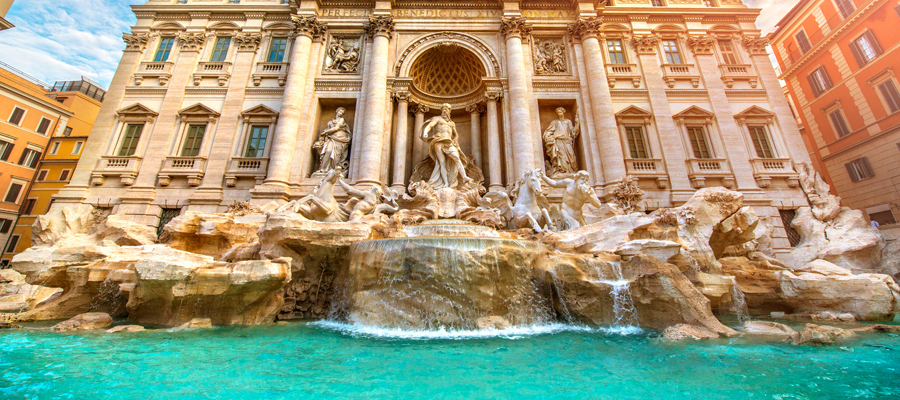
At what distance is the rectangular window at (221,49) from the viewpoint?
16.4 m

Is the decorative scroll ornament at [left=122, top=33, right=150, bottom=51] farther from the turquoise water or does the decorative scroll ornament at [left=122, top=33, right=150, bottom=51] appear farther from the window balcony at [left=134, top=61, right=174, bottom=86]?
the turquoise water

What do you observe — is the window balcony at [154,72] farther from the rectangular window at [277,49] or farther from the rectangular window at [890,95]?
the rectangular window at [890,95]

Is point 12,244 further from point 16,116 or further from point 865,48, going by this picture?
point 865,48

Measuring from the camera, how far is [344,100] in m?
15.3

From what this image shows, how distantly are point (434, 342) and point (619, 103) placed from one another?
14791 millimetres

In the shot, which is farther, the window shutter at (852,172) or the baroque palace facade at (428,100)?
the window shutter at (852,172)

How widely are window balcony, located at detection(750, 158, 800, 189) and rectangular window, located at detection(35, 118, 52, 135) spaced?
1547 inches

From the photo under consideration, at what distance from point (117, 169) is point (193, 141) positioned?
2.94 m

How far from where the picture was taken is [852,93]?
1655cm

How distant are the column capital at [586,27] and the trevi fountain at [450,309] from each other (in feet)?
33.0

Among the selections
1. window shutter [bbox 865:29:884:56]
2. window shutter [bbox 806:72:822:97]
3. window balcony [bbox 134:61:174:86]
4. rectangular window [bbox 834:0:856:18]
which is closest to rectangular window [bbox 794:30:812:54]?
window shutter [bbox 806:72:822:97]

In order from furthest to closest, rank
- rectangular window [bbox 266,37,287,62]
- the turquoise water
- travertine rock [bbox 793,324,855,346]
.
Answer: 1. rectangular window [bbox 266,37,287,62]
2. travertine rock [bbox 793,324,855,346]
3. the turquoise water

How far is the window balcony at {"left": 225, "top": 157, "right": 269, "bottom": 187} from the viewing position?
13812 millimetres

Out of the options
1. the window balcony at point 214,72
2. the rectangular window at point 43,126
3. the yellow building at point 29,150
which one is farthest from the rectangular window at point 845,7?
the rectangular window at point 43,126
